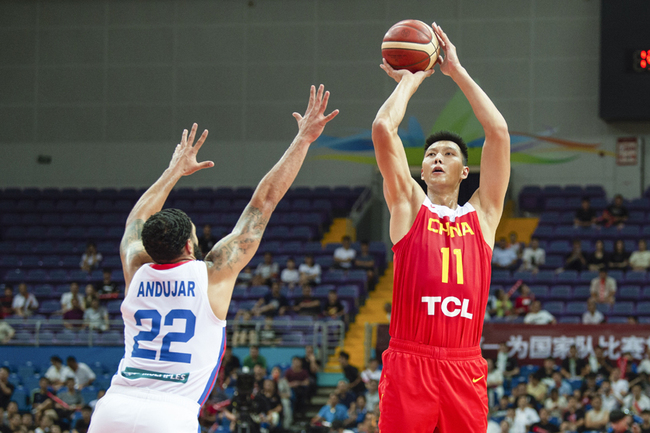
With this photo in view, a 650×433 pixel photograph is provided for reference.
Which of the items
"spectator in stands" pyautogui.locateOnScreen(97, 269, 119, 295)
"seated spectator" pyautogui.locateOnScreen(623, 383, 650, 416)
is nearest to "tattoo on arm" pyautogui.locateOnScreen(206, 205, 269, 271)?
"seated spectator" pyautogui.locateOnScreen(623, 383, 650, 416)

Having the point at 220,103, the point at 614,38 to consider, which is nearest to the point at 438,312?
the point at 614,38

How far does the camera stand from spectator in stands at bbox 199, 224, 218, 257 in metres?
16.4

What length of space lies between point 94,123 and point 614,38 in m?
13.5

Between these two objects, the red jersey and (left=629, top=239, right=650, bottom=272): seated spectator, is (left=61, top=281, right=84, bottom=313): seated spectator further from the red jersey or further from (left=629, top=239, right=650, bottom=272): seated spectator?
the red jersey

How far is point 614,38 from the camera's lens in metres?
17.4

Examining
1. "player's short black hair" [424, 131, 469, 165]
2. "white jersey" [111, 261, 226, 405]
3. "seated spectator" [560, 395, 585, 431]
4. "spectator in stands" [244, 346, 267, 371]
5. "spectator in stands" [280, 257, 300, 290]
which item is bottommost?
"seated spectator" [560, 395, 585, 431]

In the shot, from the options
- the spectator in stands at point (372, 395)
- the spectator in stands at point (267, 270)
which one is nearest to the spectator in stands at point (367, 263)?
the spectator in stands at point (267, 270)

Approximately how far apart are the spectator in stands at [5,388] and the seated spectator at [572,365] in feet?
29.8

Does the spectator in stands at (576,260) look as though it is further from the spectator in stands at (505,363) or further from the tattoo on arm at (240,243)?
the tattoo on arm at (240,243)

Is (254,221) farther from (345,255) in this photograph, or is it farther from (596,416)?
(345,255)

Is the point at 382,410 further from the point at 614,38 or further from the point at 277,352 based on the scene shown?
the point at 614,38

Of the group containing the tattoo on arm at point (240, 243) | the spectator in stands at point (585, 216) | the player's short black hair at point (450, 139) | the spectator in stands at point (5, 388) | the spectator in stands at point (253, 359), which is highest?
the player's short black hair at point (450, 139)

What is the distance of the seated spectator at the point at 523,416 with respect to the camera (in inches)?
431

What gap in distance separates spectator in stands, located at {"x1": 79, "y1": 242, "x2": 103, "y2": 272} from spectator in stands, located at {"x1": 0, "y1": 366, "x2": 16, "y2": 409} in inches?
168
